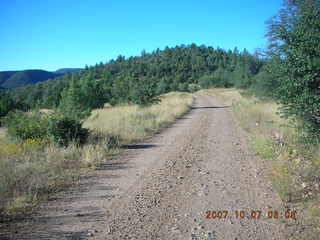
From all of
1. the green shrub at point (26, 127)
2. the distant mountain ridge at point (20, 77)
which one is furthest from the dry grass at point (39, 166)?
the distant mountain ridge at point (20, 77)

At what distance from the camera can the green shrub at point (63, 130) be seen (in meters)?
8.34

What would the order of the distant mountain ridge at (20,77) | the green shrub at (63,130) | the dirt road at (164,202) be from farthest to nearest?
the distant mountain ridge at (20,77) < the green shrub at (63,130) < the dirt road at (164,202)

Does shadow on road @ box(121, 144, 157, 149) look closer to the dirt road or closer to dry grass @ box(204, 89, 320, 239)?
the dirt road

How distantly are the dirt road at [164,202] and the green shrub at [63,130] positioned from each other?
7.44ft

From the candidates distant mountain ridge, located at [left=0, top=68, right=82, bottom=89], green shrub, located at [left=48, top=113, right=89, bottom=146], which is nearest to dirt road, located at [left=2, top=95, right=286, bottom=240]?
green shrub, located at [left=48, top=113, right=89, bottom=146]

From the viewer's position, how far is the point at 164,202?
176 inches

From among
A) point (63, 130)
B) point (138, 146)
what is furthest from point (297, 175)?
point (63, 130)

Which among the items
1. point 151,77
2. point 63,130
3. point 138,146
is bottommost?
point 138,146

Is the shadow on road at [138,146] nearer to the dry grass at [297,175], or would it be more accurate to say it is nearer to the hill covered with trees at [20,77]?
the dry grass at [297,175]

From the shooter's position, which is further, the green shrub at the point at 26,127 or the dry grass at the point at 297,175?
the green shrub at the point at 26,127

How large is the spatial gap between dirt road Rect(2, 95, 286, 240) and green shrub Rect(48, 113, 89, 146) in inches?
89.3

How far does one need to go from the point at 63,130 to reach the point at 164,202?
17.6 feet

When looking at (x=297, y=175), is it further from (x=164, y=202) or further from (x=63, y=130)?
(x=63, y=130)

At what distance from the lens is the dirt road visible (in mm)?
3494
